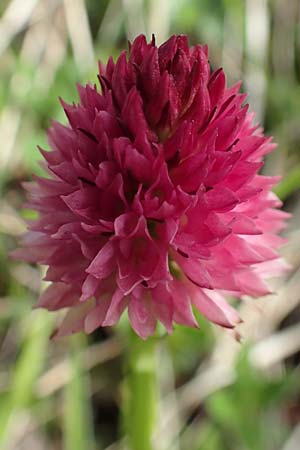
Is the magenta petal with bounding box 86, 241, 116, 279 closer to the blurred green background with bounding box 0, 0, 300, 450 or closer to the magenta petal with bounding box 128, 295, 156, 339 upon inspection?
the magenta petal with bounding box 128, 295, 156, 339

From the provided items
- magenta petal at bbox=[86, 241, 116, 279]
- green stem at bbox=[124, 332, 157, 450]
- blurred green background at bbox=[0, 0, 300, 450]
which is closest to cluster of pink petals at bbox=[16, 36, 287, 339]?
magenta petal at bbox=[86, 241, 116, 279]

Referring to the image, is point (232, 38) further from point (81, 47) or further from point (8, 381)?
point (8, 381)

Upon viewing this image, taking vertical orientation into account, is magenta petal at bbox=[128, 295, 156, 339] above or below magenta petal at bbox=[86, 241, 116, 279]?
below

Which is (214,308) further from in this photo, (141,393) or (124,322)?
(124,322)

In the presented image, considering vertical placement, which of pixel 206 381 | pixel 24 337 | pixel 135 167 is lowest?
pixel 24 337

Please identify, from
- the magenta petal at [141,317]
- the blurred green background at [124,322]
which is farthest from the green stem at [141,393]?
the blurred green background at [124,322]

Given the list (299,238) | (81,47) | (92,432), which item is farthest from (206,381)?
(81,47)

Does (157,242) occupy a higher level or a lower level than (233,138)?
lower

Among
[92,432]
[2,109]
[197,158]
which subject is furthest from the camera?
[2,109]
